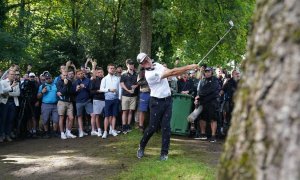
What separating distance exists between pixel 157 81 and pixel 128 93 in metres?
4.30

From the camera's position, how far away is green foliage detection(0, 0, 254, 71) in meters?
14.7

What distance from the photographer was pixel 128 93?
499 inches

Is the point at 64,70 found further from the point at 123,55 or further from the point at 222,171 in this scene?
the point at 222,171

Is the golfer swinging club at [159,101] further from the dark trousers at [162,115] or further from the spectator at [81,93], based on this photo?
the spectator at [81,93]

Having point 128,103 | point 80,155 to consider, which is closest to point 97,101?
point 128,103

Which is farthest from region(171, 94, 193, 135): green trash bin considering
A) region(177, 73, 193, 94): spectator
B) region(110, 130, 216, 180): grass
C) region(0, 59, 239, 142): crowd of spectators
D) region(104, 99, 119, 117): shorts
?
region(104, 99, 119, 117): shorts

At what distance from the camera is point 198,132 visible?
12.8 metres

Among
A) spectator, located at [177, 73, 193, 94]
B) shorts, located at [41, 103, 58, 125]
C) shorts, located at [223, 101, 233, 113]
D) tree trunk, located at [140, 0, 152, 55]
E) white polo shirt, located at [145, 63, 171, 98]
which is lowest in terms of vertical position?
shorts, located at [41, 103, 58, 125]

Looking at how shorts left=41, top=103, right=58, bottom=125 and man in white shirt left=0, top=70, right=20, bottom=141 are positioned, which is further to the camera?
shorts left=41, top=103, right=58, bottom=125

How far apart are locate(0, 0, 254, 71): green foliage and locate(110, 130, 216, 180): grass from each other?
4.51 m

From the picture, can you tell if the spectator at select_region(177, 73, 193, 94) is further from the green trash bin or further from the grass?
the grass

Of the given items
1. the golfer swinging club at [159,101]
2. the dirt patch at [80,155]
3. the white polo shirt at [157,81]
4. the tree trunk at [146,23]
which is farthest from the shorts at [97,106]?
the white polo shirt at [157,81]

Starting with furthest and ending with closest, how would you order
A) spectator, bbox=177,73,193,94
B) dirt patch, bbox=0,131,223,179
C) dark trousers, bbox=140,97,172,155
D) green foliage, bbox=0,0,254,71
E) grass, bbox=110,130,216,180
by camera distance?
green foliage, bbox=0,0,254,71, spectator, bbox=177,73,193,94, dark trousers, bbox=140,97,172,155, dirt patch, bbox=0,131,223,179, grass, bbox=110,130,216,180

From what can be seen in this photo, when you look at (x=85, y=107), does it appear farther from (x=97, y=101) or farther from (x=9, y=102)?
(x=9, y=102)
